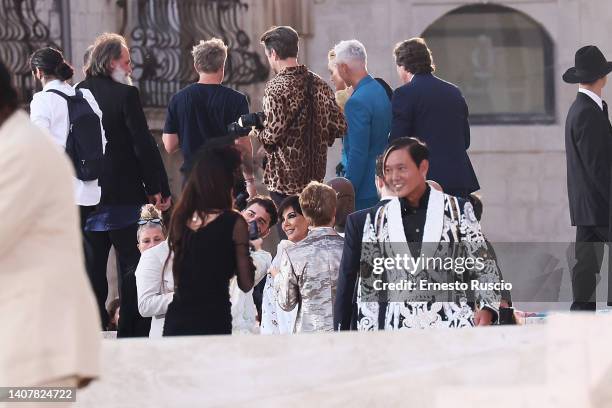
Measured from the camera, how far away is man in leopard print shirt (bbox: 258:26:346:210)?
10.5 metres

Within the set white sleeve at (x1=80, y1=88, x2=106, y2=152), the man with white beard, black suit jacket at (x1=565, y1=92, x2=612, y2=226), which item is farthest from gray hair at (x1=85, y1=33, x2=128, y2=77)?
black suit jacket at (x1=565, y1=92, x2=612, y2=226)

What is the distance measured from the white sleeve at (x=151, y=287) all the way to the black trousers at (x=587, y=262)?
9.40 feet

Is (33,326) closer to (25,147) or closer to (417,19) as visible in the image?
(25,147)

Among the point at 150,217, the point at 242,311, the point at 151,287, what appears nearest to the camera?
the point at 151,287

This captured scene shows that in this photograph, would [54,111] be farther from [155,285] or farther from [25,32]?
[25,32]

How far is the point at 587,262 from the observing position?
1080 centimetres

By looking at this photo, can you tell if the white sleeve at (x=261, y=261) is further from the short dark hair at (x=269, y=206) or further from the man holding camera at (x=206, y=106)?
the man holding camera at (x=206, y=106)

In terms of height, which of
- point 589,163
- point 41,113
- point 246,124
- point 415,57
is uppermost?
point 415,57

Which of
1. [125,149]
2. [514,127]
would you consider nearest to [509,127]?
[514,127]

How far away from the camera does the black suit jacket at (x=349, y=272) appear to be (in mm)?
8406

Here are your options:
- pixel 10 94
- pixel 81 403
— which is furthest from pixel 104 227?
pixel 10 94

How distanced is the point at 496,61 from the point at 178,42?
10.7ft

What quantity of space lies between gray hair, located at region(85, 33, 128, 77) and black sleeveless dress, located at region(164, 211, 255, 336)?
8.03 ft

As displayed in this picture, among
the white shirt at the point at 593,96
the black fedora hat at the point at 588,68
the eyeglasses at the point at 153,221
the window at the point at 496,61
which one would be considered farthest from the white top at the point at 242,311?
the window at the point at 496,61
